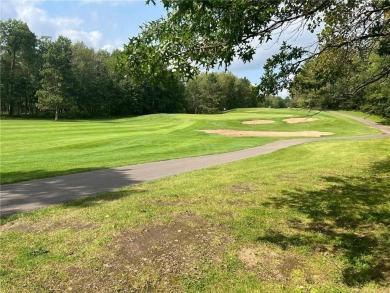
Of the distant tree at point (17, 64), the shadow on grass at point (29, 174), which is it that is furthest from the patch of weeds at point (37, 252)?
the distant tree at point (17, 64)

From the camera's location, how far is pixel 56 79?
5966 cm

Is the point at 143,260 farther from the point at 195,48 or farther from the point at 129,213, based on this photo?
the point at 195,48

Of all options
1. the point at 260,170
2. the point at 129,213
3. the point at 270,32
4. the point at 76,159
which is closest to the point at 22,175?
the point at 76,159

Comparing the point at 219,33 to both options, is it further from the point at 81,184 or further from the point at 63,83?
the point at 63,83

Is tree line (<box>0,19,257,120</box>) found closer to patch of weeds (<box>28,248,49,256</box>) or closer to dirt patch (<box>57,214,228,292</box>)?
dirt patch (<box>57,214,228,292</box>)

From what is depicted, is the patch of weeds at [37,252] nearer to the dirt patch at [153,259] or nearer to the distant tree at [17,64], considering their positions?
the dirt patch at [153,259]

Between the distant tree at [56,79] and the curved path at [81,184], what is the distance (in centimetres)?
4900

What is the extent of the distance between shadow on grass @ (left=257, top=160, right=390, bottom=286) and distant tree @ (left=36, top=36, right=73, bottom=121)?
5591cm

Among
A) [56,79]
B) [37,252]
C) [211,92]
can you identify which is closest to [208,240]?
[37,252]

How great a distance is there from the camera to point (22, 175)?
40.8 feet

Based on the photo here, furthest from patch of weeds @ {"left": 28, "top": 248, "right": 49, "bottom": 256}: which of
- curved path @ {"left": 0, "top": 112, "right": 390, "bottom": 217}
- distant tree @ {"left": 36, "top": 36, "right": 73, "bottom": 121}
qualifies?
distant tree @ {"left": 36, "top": 36, "right": 73, "bottom": 121}

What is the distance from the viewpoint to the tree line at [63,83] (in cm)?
5984

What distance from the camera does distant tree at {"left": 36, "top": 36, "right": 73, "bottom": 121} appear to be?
58.3 m

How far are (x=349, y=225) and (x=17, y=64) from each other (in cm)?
7642
